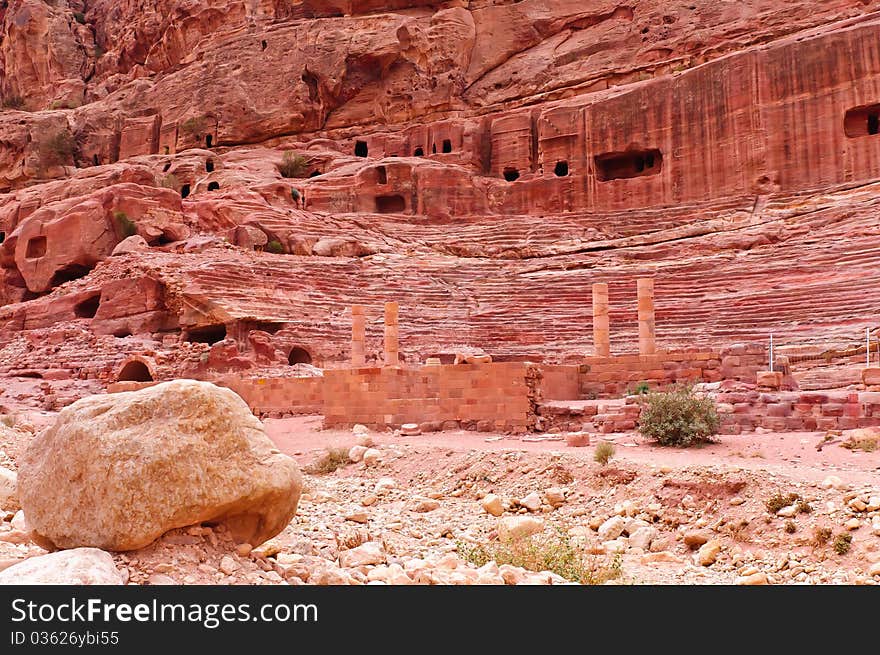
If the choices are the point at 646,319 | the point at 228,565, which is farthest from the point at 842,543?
the point at 646,319

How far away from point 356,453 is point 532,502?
13.5ft

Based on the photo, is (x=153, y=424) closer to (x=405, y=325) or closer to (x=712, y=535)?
(x=712, y=535)

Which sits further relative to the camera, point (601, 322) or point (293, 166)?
point (293, 166)

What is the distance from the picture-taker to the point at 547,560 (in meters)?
6.25

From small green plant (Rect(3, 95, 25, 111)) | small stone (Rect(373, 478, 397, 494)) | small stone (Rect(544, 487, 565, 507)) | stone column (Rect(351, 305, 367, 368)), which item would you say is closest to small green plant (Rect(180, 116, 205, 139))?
small green plant (Rect(3, 95, 25, 111))

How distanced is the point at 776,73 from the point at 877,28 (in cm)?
365

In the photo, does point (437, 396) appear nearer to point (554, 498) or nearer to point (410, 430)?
point (410, 430)

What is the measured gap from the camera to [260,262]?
95.7ft

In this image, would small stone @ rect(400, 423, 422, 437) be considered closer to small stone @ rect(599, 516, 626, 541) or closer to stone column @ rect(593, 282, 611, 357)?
small stone @ rect(599, 516, 626, 541)

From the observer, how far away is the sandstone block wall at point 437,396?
15.5m

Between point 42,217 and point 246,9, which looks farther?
point 246,9

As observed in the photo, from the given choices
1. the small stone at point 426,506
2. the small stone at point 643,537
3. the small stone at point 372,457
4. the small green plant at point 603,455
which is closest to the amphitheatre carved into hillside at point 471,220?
the small green plant at point 603,455

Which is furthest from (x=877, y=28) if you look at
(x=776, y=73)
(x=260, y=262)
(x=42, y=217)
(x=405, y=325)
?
(x=42, y=217)
